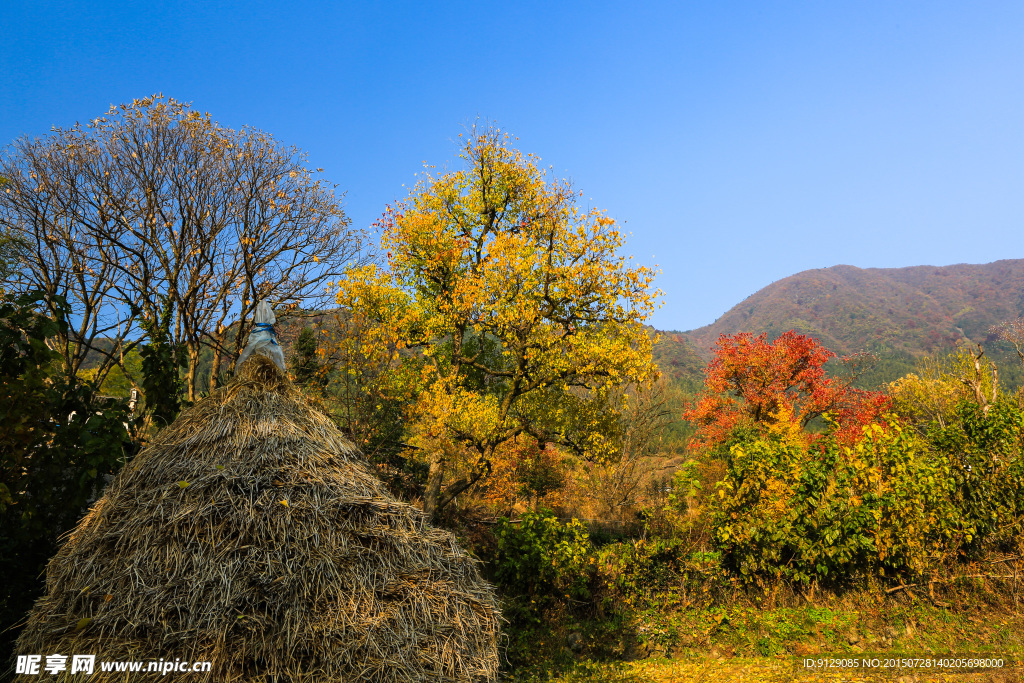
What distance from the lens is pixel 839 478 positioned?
337 inches

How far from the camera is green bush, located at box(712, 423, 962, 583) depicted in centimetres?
813

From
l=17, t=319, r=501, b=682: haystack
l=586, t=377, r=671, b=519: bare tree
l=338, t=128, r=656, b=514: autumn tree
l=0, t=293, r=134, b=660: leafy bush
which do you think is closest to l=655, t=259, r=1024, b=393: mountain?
l=586, t=377, r=671, b=519: bare tree

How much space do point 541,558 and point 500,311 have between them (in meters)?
4.98

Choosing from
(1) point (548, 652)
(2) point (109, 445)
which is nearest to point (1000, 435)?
(1) point (548, 652)

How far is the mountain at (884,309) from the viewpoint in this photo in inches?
3472

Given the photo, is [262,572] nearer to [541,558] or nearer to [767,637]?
[541,558]

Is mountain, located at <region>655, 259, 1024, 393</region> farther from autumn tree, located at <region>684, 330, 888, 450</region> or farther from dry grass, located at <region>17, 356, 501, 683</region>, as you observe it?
dry grass, located at <region>17, 356, 501, 683</region>

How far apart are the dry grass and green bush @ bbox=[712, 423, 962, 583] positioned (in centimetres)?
610

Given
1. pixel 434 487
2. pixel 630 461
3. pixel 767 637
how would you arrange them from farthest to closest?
1. pixel 630 461
2. pixel 434 487
3. pixel 767 637

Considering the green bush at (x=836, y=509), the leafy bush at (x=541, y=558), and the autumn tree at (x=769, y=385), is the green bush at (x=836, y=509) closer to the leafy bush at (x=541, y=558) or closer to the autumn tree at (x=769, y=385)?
the leafy bush at (x=541, y=558)

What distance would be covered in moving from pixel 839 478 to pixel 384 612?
773cm

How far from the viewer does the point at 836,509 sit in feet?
27.8

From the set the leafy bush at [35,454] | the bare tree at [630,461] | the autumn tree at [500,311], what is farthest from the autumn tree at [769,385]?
the leafy bush at [35,454]

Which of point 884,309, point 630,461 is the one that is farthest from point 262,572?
point 884,309
